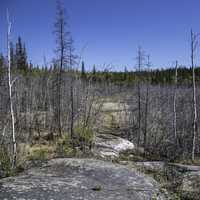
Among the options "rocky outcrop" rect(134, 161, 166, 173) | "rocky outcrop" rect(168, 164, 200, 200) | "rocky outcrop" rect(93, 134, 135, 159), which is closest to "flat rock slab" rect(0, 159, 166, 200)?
"rocky outcrop" rect(168, 164, 200, 200)

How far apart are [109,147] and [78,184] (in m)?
4.78

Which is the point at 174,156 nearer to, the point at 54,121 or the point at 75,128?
the point at 75,128

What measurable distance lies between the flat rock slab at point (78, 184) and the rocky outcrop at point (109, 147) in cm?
266

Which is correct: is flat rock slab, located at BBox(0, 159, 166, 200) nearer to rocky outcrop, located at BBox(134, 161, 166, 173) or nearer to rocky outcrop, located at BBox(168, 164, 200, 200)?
rocky outcrop, located at BBox(168, 164, 200, 200)

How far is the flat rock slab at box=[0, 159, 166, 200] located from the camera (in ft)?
14.4

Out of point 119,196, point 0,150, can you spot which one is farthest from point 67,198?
point 0,150

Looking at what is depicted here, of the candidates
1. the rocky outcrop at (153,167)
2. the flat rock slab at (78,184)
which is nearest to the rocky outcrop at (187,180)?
the rocky outcrop at (153,167)

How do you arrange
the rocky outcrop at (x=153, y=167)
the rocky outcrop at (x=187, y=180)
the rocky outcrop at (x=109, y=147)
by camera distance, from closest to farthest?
the rocky outcrop at (x=187, y=180) → the rocky outcrop at (x=153, y=167) → the rocky outcrop at (x=109, y=147)

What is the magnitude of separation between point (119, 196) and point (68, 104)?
7.39 m

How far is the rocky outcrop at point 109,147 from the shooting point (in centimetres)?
876

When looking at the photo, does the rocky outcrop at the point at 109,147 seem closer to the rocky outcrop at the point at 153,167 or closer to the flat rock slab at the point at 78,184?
the rocky outcrop at the point at 153,167

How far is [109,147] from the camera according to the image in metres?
9.58

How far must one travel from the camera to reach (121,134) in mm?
13672

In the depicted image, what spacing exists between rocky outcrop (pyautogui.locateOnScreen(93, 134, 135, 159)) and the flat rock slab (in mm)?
2662
